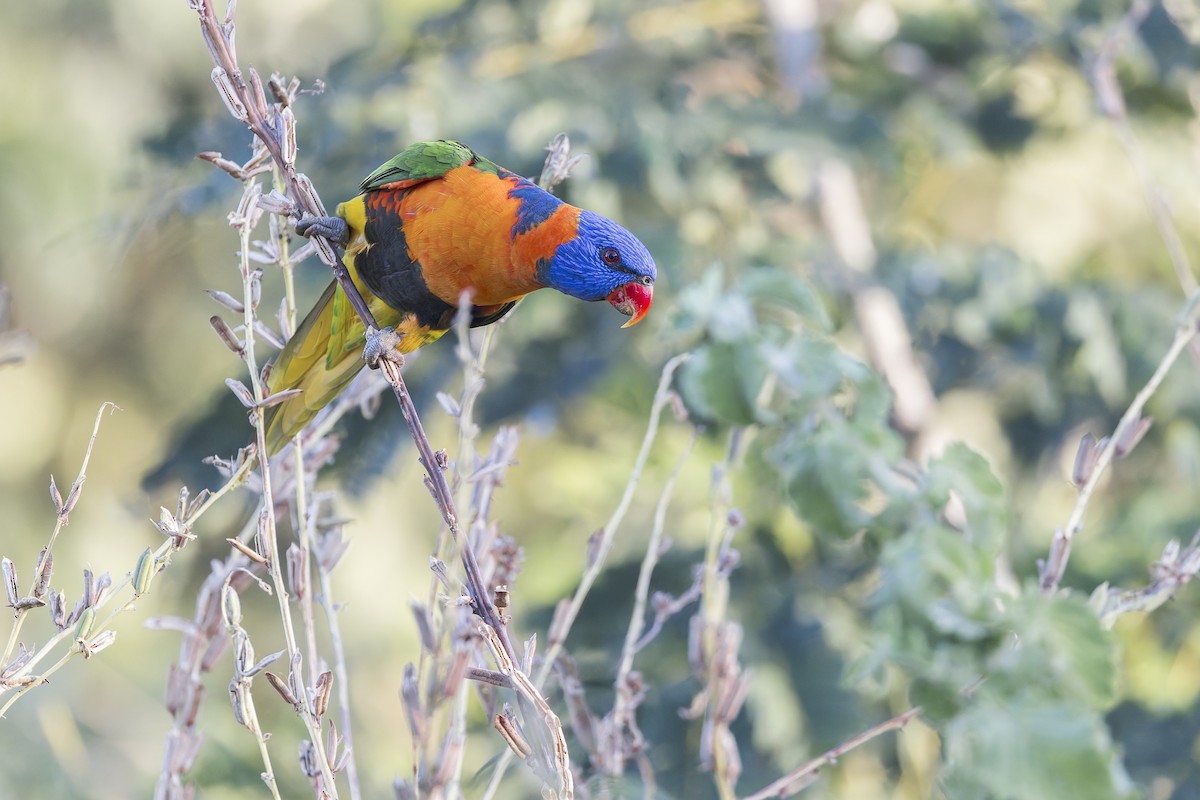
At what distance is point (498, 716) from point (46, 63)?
295 inches

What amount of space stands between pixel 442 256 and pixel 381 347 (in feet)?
1.16

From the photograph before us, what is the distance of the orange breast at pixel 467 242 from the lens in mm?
1513

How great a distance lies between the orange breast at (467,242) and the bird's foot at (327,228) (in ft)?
0.31

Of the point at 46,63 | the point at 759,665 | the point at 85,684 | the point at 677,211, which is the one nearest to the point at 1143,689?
the point at 759,665

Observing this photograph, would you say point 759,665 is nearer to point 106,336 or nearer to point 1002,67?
point 1002,67

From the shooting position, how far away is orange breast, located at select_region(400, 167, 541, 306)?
1513 millimetres

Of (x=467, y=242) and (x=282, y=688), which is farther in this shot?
(x=467, y=242)

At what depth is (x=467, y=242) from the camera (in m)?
1.52

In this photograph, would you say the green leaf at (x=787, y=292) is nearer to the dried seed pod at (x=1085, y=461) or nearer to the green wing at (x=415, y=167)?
the dried seed pod at (x=1085, y=461)

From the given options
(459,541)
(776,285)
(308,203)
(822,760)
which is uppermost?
(308,203)

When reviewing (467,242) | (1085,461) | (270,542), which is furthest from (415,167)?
(1085,461)

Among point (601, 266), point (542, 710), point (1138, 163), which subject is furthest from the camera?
point (601, 266)

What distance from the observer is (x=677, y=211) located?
327 cm

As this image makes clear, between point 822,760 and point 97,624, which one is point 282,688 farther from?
point 822,760
